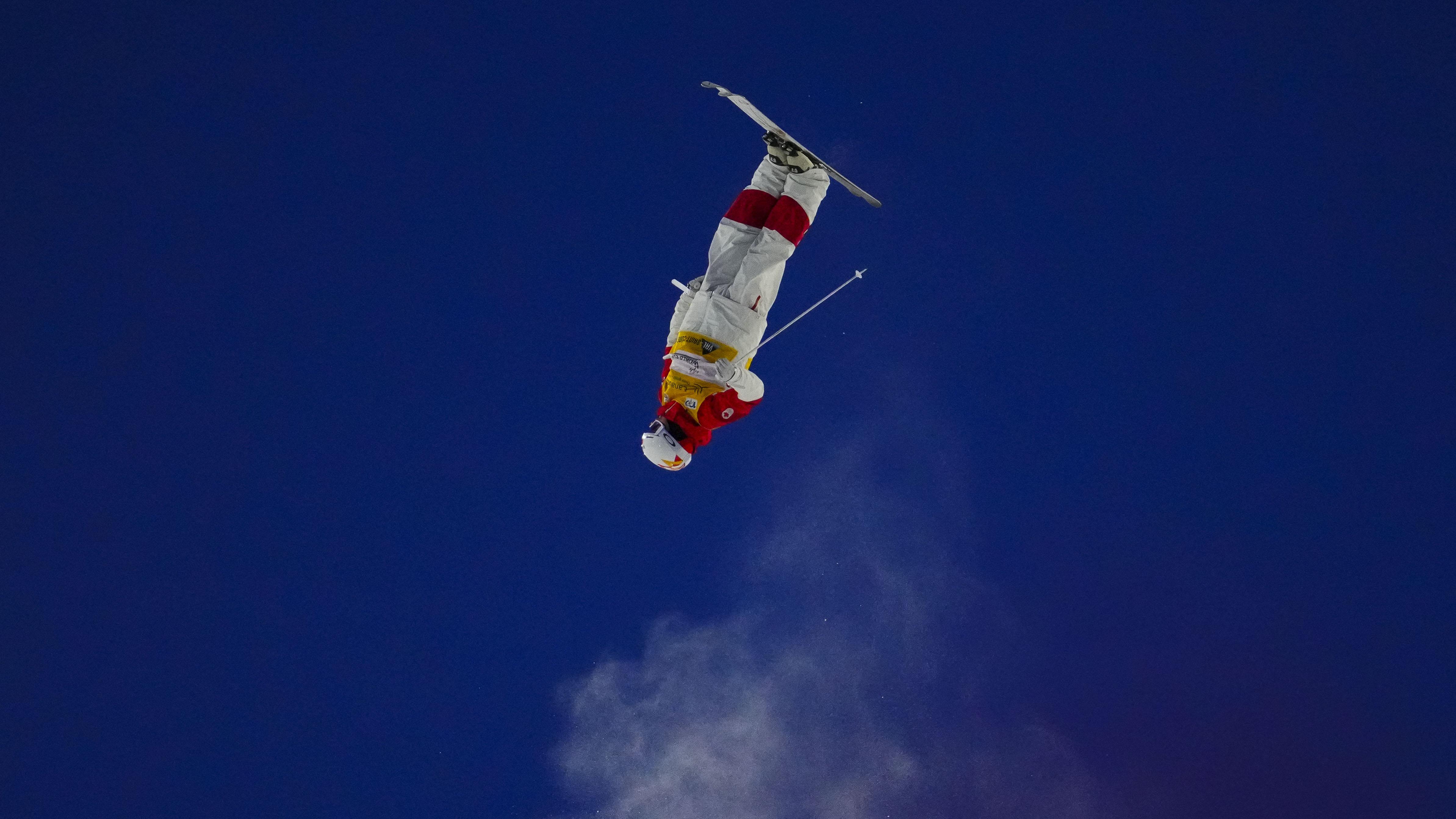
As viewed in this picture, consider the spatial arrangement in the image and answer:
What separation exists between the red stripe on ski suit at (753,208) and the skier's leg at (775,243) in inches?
1.3

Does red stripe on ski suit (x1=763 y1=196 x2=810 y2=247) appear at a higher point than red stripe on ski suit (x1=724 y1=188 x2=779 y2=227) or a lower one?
lower

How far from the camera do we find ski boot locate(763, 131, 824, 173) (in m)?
7.00

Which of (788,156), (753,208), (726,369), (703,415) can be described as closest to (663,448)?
(703,415)

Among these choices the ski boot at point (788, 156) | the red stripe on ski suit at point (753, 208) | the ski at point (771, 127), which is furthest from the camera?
the red stripe on ski suit at point (753, 208)

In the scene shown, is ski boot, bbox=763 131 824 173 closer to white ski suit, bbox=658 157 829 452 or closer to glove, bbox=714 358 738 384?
white ski suit, bbox=658 157 829 452

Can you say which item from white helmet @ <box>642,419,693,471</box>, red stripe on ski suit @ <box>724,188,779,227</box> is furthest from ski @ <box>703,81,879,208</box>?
white helmet @ <box>642,419,693,471</box>

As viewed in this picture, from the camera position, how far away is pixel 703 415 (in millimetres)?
7301

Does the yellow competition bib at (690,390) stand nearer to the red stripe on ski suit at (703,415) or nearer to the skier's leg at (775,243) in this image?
the red stripe on ski suit at (703,415)

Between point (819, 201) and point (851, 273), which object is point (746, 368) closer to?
point (819, 201)

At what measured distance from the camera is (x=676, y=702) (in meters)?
10.7

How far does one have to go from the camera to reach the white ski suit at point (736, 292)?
7090mm

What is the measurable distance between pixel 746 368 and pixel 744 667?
4130 millimetres

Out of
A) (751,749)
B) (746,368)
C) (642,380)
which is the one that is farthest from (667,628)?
(746,368)

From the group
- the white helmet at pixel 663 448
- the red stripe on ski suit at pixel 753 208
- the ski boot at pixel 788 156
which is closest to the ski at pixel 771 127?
the ski boot at pixel 788 156
